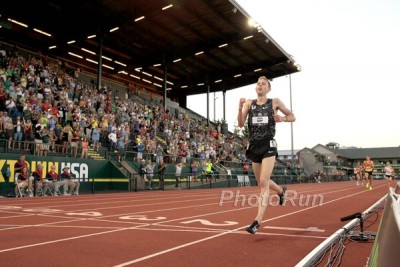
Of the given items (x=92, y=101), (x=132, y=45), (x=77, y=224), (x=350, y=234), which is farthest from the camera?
(x=132, y=45)

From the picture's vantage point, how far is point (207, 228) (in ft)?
21.7

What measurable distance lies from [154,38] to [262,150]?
29.0 m

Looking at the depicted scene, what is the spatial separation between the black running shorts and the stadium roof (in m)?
22.3

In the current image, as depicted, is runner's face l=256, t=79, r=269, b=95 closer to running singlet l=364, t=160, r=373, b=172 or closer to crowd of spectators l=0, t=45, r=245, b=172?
crowd of spectators l=0, t=45, r=245, b=172

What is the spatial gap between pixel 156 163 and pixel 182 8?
1118 centimetres

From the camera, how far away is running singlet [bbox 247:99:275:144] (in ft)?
20.2

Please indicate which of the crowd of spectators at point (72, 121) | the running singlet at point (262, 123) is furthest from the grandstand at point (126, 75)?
the running singlet at point (262, 123)

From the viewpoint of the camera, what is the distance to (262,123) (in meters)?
6.21

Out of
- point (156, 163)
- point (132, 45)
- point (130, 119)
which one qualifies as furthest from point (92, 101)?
point (132, 45)

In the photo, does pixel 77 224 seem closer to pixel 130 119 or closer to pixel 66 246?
pixel 66 246

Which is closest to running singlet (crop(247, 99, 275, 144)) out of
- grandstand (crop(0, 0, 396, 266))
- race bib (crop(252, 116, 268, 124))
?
race bib (crop(252, 116, 268, 124))

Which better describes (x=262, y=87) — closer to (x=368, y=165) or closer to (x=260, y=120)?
(x=260, y=120)

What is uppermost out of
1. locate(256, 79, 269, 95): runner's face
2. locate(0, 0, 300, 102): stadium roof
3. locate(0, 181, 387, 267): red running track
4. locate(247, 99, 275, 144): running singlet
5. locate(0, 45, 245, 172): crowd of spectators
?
locate(0, 0, 300, 102): stadium roof

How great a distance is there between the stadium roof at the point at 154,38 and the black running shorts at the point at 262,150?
73.3 feet
